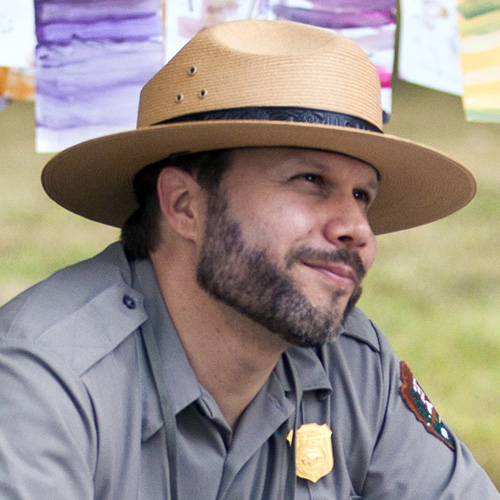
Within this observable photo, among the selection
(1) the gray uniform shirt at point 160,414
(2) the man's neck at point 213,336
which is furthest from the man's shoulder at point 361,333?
(2) the man's neck at point 213,336

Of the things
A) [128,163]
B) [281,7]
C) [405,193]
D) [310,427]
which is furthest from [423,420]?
[281,7]

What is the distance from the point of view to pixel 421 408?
8.21 ft

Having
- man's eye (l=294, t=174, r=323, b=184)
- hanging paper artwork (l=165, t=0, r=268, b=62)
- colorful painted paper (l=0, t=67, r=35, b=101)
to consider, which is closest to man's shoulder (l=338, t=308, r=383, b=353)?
man's eye (l=294, t=174, r=323, b=184)

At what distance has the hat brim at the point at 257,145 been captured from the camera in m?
1.95

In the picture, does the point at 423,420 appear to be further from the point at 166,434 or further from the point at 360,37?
the point at 360,37

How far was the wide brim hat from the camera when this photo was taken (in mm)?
1958

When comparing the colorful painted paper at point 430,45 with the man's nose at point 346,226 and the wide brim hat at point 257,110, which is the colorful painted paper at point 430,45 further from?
the man's nose at point 346,226

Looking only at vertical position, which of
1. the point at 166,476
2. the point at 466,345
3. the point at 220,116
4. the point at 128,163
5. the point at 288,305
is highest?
the point at 220,116

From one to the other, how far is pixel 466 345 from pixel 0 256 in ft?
4.53

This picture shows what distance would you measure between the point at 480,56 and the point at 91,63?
3.66 ft

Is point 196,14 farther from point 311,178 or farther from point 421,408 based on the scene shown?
point 421,408

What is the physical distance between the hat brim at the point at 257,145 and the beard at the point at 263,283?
17cm

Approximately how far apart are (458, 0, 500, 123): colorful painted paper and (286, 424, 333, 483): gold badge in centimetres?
108

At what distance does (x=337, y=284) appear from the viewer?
2.00m
